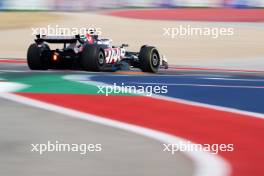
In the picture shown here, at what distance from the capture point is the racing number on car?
13.8 m

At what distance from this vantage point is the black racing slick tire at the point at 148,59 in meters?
14.4

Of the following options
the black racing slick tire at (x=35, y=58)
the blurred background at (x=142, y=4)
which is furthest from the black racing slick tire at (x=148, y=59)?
the blurred background at (x=142, y=4)

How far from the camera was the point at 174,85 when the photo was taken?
1136 centimetres

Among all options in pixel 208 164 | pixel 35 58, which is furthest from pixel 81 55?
pixel 208 164

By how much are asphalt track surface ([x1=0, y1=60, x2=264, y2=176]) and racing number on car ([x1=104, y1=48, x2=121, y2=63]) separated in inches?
62.5

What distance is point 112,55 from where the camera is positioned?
46.2 feet

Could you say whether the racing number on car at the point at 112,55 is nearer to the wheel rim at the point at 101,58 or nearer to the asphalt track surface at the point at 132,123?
the wheel rim at the point at 101,58

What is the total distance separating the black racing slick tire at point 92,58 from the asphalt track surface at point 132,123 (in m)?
1.16

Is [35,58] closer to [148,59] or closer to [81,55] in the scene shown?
[81,55]

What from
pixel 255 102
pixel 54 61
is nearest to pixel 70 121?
pixel 255 102

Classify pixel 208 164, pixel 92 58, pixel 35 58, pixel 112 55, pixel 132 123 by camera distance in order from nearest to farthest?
pixel 208 164 → pixel 132 123 → pixel 92 58 → pixel 35 58 → pixel 112 55

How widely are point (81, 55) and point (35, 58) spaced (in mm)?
1005

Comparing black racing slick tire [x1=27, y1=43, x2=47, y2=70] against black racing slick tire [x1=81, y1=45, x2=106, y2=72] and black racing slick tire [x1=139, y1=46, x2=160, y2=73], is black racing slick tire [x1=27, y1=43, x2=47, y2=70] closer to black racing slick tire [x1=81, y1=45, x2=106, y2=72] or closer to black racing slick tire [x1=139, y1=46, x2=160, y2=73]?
black racing slick tire [x1=81, y1=45, x2=106, y2=72]

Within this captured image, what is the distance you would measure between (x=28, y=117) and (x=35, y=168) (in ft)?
8.19
